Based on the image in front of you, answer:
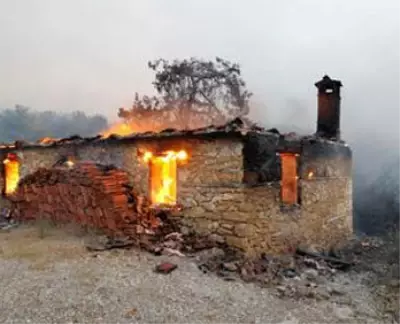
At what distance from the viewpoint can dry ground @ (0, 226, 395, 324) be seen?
4836 mm

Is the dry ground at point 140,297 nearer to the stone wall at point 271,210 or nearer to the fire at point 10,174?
the stone wall at point 271,210

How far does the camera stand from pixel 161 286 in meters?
5.79

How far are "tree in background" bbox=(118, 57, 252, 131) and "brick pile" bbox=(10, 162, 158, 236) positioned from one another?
11569mm

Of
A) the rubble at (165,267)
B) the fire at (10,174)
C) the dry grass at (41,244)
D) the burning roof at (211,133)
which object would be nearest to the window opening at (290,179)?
the burning roof at (211,133)

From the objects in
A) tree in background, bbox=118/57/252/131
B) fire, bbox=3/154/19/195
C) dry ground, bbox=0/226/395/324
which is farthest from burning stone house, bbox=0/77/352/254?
tree in background, bbox=118/57/252/131

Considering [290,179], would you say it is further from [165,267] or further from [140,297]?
[140,297]

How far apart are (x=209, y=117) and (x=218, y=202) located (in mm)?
13847

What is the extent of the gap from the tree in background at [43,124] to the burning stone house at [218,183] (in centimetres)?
2534

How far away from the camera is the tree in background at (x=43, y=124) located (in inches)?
1393

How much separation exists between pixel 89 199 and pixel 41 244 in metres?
1.46

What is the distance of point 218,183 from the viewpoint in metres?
8.04

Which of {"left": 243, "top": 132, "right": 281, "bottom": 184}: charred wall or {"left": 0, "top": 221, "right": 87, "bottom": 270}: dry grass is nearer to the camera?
{"left": 0, "top": 221, "right": 87, "bottom": 270}: dry grass

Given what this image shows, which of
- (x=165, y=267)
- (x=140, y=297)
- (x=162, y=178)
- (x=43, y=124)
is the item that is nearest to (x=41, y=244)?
(x=162, y=178)

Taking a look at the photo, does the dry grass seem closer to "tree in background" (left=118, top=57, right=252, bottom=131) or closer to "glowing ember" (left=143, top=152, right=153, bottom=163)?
"glowing ember" (left=143, top=152, right=153, bottom=163)
